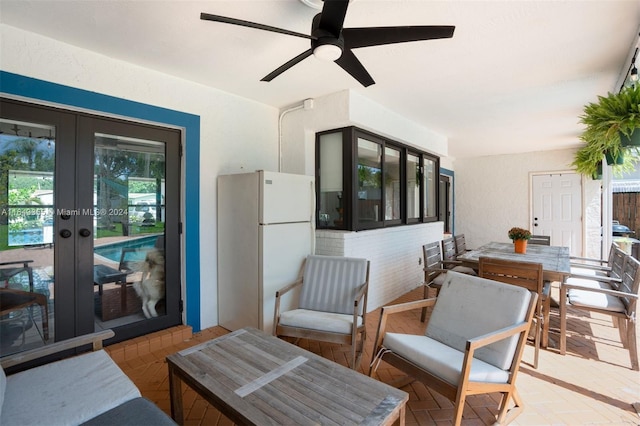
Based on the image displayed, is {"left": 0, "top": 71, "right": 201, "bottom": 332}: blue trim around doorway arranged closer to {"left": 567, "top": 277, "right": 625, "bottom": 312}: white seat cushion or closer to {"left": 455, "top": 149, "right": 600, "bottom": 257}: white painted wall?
{"left": 567, "top": 277, "right": 625, "bottom": 312}: white seat cushion

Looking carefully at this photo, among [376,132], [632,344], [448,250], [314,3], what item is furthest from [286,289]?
[632,344]

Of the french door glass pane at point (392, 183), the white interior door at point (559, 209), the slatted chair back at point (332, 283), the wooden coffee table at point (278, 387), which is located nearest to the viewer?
the wooden coffee table at point (278, 387)

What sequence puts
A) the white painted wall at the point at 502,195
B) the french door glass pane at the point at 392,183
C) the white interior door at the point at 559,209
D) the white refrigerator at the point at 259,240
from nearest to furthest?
the white refrigerator at the point at 259,240, the french door glass pane at the point at 392,183, the white painted wall at the point at 502,195, the white interior door at the point at 559,209

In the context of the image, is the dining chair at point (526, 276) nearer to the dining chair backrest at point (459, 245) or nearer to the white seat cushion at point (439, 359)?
the white seat cushion at point (439, 359)

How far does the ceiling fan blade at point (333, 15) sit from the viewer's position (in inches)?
59.3


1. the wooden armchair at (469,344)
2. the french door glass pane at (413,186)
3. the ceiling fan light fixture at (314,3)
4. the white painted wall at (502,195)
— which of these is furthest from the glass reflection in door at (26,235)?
the white painted wall at (502,195)

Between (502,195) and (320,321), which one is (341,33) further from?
(502,195)

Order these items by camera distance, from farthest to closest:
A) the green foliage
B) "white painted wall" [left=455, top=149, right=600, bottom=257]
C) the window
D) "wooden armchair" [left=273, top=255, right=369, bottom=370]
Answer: "white painted wall" [left=455, top=149, right=600, bottom=257] → the green foliage → the window → "wooden armchair" [left=273, top=255, right=369, bottom=370]

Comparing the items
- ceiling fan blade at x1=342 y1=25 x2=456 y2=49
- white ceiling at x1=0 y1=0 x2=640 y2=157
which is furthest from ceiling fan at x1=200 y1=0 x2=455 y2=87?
white ceiling at x1=0 y1=0 x2=640 y2=157

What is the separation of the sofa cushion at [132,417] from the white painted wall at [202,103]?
1982 millimetres

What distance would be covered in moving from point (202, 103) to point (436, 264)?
10.8ft

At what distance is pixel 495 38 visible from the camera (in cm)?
239

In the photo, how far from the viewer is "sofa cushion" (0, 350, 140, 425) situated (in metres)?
1.35

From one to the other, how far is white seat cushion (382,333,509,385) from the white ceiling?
218cm
